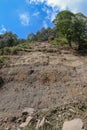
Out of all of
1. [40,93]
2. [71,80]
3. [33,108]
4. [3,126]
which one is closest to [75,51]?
[71,80]

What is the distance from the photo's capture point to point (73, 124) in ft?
45.6

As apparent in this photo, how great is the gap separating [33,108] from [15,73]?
498 centimetres

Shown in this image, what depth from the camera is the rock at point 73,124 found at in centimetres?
1351

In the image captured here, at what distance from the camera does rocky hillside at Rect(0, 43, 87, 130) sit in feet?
53.0

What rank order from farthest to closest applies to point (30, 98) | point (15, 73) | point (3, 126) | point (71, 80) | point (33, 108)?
point (15, 73) < point (71, 80) < point (30, 98) < point (33, 108) < point (3, 126)

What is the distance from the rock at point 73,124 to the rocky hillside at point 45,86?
1.54ft

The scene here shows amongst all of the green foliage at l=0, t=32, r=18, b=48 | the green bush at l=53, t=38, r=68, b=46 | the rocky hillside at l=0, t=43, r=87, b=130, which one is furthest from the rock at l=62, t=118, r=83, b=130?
the green foliage at l=0, t=32, r=18, b=48

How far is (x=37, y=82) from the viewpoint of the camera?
21.0 meters

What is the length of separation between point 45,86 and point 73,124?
675cm

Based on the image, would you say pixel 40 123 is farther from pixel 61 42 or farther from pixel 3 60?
pixel 61 42

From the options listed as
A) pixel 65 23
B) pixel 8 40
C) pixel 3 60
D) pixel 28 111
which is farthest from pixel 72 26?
pixel 28 111

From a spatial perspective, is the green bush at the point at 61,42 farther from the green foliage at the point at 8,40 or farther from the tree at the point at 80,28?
the green foliage at the point at 8,40

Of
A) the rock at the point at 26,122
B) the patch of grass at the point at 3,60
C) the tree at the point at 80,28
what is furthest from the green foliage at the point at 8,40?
the rock at the point at 26,122

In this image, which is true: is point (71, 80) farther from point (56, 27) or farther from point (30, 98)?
point (56, 27)
